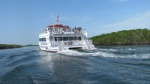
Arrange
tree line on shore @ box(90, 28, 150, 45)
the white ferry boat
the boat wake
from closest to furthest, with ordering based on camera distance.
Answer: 1. the boat wake
2. the white ferry boat
3. tree line on shore @ box(90, 28, 150, 45)

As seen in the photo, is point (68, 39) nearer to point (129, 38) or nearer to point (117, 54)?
point (117, 54)

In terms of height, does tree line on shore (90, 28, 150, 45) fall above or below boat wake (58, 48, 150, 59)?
above

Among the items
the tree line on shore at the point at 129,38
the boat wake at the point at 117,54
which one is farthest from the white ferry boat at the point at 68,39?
the tree line on shore at the point at 129,38

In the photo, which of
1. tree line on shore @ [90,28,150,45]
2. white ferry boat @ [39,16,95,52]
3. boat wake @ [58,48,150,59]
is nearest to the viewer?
boat wake @ [58,48,150,59]

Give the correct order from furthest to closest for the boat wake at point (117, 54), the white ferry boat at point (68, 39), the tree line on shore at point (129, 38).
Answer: the tree line on shore at point (129, 38) < the white ferry boat at point (68, 39) < the boat wake at point (117, 54)

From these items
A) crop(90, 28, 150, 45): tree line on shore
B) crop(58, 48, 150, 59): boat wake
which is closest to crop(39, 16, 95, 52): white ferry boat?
crop(58, 48, 150, 59): boat wake

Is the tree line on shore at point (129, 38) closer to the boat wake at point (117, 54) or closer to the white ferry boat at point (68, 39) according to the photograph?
the white ferry boat at point (68, 39)

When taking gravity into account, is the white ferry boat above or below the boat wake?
above

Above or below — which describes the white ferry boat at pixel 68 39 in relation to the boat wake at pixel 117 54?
above

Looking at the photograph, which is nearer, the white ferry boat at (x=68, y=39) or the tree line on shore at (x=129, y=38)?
the white ferry boat at (x=68, y=39)

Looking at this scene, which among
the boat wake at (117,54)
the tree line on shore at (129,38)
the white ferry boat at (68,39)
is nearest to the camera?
the boat wake at (117,54)

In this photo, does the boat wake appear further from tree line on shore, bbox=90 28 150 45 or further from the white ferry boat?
tree line on shore, bbox=90 28 150 45

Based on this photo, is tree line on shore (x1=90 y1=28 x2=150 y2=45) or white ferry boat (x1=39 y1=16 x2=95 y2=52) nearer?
white ferry boat (x1=39 y1=16 x2=95 y2=52)

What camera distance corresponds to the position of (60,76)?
45.6 ft
